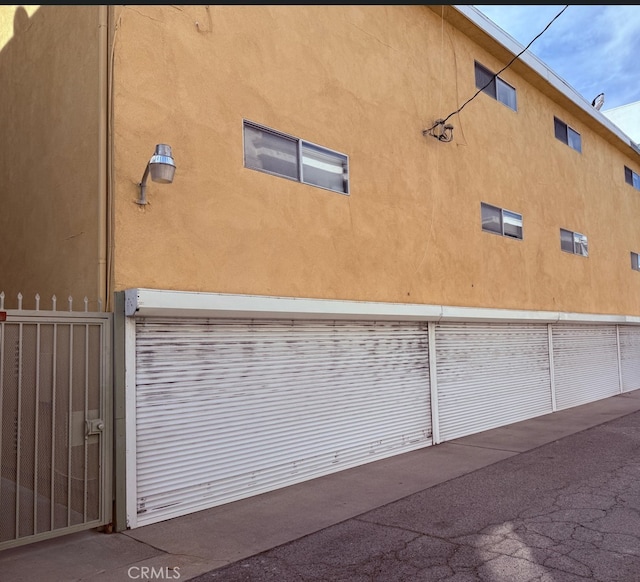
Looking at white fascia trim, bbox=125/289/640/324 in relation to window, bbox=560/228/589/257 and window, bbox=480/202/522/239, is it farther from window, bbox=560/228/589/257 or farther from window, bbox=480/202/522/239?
window, bbox=560/228/589/257

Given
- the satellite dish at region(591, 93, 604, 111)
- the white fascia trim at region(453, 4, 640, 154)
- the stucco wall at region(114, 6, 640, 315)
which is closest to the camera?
the stucco wall at region(114, 6, 640, 315)

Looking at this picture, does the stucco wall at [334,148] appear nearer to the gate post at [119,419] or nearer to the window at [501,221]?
the window at [501,221]

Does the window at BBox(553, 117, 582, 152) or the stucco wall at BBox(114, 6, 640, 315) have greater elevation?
the window at BBox(553, 117, 582, 152)

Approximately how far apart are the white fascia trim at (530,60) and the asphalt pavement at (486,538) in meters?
8.35

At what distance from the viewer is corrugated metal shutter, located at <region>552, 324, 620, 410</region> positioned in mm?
13727

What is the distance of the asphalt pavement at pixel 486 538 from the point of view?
Result: 4297 mm

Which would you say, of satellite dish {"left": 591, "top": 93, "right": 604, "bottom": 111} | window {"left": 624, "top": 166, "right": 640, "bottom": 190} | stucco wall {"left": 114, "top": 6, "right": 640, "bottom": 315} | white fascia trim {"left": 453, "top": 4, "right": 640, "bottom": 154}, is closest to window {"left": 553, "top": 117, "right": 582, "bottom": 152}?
white fascia trim {"left": 453, "top": 4, "right": 640, "bottom": 154}

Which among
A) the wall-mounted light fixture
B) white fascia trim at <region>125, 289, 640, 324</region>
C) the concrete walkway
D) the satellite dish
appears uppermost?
the satellite dish

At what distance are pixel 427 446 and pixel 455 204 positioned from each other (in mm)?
4353

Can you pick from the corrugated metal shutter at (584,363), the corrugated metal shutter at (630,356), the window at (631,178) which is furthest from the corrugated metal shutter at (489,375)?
the window at (631,178)

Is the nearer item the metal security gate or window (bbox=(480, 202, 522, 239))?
the metal security gate

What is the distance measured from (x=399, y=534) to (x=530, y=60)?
11.8 metres

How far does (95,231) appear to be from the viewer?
18.7 feet

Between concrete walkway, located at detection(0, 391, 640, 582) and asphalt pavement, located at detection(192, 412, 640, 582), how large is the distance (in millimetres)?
15
